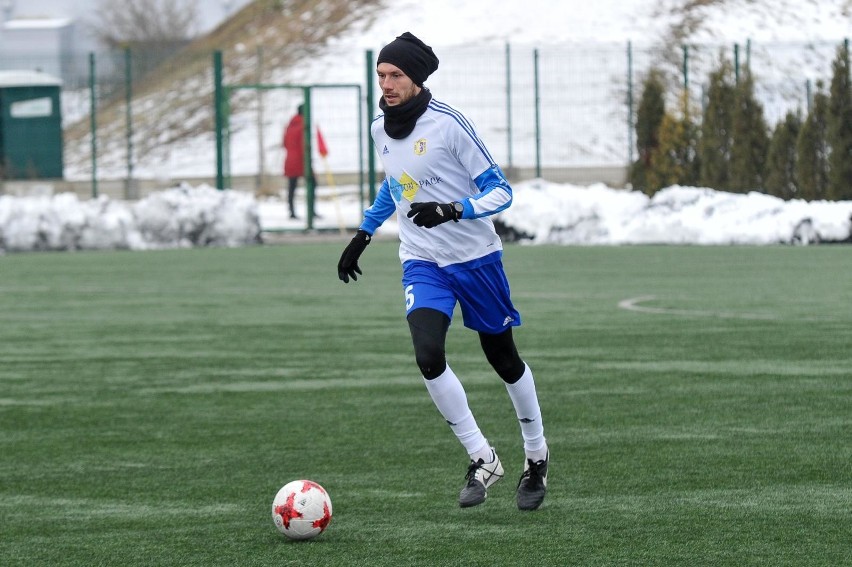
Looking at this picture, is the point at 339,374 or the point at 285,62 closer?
the point at 339,374

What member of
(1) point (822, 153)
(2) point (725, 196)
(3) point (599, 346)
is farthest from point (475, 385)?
(1) point (822, 153)

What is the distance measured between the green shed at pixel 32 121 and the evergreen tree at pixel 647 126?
52.7 feet

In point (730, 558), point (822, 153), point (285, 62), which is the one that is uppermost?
point (285, 62)

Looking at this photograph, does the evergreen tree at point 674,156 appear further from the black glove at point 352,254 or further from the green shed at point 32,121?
the black glove at point 352,254

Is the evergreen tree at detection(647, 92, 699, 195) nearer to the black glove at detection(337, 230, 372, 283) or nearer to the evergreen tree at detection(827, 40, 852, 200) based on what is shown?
the evergreen tree at detection(827, 40, 852, 200)

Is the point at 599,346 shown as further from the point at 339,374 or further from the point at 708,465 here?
the point at 708,465

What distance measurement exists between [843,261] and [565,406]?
12.3 m

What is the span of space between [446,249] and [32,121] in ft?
125

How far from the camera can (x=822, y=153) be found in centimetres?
2897

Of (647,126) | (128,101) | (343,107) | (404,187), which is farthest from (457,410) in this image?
(343,107)

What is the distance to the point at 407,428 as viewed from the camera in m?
9.45

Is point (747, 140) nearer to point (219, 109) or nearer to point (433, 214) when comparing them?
point (219, 109)

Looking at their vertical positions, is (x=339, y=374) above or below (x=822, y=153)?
below

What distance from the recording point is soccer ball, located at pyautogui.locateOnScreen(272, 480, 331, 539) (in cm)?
653
